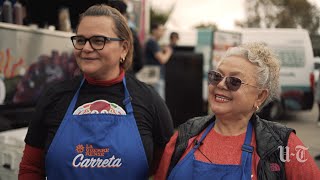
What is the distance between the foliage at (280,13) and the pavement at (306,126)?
870 inches

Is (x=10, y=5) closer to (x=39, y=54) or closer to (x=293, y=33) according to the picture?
(x=39, y=54)

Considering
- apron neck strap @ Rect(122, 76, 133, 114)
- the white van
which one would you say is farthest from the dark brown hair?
→ the white van

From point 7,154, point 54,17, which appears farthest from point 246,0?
point 7,154

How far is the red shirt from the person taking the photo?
1896mm

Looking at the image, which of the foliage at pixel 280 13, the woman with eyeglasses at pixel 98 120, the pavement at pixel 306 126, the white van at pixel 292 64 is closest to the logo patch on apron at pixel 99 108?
the woman with eyeglasses at pixel 98 120

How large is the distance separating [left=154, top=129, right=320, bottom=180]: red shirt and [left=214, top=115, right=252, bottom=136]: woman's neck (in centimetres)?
2

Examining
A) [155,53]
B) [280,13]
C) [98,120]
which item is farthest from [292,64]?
[280,13]

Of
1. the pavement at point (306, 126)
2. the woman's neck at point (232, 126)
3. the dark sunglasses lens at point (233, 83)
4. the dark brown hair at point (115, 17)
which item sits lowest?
the pavement at point (306, 126)

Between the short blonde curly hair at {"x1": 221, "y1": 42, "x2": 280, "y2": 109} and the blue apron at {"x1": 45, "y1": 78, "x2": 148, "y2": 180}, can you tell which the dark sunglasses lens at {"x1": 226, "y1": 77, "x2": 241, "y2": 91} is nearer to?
the short blonde curly hair at {"x1": 221, "y1": 42, "x2": 280, "y2": 109}

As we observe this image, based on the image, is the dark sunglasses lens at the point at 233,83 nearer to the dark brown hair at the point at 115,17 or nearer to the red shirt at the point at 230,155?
the red shirt at the point at 230,155

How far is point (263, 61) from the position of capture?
6.77 ft

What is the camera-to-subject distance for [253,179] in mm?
1890

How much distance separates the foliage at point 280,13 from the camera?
1374 inches

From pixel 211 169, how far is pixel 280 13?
3645cm
